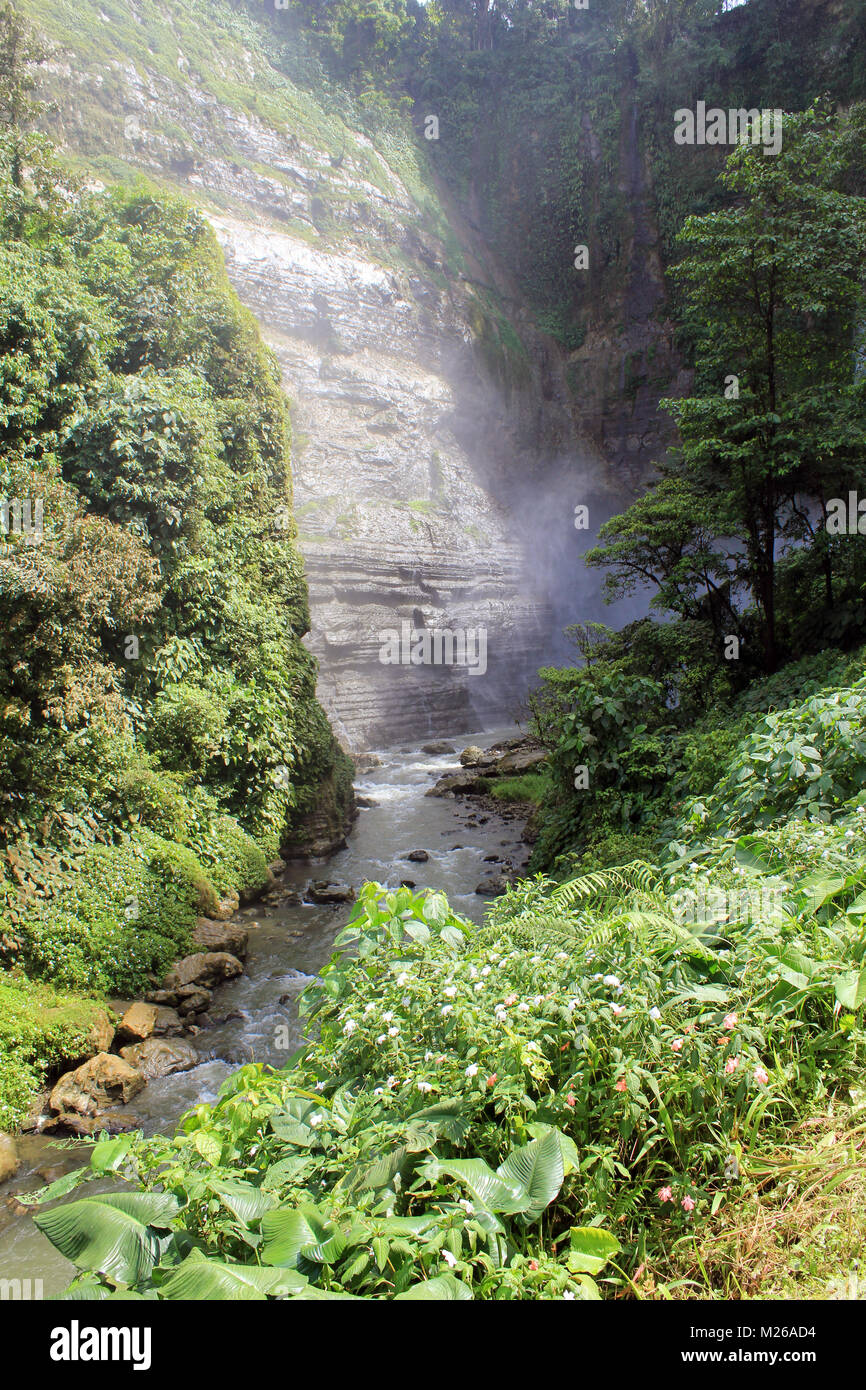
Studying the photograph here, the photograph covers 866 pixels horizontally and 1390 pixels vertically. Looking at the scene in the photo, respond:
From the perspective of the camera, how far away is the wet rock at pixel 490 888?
11.9m

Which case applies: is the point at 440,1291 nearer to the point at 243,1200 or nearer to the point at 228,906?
the point at 243,1200

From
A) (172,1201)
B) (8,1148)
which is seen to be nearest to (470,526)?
(8,1148)

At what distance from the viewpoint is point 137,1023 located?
8117 millimetres

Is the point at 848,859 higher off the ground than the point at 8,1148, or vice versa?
the point at 848,859

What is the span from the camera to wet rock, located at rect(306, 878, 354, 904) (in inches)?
492

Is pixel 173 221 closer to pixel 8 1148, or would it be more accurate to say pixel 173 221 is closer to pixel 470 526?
pixel 8 1148

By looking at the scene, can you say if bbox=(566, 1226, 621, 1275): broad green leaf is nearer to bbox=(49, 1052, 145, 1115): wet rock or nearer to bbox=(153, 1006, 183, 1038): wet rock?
bbox=(49, 1052, 145, 1115): wet rock

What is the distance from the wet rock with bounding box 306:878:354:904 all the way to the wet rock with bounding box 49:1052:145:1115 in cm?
515

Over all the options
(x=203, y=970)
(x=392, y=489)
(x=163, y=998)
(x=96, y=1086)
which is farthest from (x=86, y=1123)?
(x=392, y=489)

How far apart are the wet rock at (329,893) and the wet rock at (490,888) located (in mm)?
2110

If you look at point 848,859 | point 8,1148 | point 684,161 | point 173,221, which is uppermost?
point 684,161

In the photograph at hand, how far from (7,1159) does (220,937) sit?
416 centimetres
